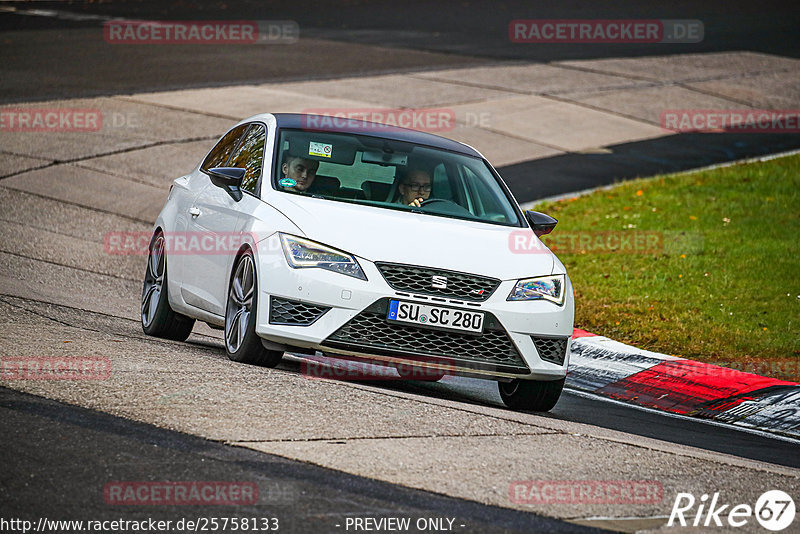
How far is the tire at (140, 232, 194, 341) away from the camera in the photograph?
9367 millimetres

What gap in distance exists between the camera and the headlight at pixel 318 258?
7.35 m

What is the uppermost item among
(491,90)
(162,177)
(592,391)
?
(491,90)

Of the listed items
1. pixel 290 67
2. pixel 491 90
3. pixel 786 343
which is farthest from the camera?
pixel 290 67

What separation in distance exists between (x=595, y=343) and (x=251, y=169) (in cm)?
333

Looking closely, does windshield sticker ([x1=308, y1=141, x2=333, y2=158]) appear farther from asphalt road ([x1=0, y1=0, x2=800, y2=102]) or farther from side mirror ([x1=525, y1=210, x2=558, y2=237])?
asphalt road ([x1=0, y1=0, x2=800, y2=102])

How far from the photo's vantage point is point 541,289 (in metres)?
7.76

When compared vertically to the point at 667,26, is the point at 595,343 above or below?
below

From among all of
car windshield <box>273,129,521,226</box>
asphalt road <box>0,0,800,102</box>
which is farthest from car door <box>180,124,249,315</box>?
asphalt road <box>0,0,800,102</box>

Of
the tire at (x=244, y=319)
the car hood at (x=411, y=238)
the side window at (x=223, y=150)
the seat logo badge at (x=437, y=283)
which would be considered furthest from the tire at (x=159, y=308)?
the seat logo badge at (x=437, y=283)

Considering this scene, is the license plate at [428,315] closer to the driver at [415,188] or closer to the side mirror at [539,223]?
the driver at [415,188]

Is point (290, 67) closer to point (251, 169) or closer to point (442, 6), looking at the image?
point (442, 6)

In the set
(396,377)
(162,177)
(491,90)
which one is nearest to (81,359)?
(396,377)

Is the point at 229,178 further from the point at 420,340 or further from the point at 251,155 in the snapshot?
the point at 420,340

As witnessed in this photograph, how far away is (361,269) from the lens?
7336 millimetres
